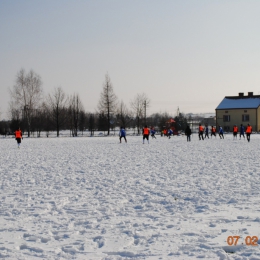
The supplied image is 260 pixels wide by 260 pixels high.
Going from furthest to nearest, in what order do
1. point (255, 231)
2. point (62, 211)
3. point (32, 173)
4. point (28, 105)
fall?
point (28, 105), point (32, 173), point (62, 211), point (255, 231)

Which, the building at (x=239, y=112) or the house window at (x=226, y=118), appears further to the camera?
the house window at (x=226, y=118)

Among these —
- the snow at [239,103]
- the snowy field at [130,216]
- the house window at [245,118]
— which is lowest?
the snowy field at [130,216]

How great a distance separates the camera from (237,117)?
238 feet

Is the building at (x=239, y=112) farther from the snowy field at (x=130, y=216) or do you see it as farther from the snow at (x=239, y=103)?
the snowy field at (x=130, y=216)

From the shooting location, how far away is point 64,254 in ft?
14.8

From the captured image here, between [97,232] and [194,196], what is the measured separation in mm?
3247

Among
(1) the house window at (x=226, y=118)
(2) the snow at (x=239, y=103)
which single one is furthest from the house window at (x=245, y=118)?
(1) the house window at (x=226, y=118)

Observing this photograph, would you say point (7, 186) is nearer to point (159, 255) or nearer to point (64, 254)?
point (64, 254)

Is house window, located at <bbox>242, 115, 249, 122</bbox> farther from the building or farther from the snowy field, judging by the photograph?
the snowy field

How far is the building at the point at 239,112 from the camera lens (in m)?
70.8

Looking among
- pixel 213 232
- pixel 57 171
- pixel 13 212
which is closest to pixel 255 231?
pixel 213 232
